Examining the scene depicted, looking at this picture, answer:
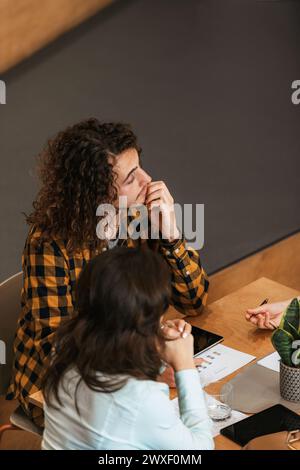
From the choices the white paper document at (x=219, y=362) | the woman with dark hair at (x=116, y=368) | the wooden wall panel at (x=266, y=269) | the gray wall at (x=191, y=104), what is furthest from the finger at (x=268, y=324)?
the wooden wall panel at (x=266, y=269)

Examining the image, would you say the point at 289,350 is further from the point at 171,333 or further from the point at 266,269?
the point at 266,269

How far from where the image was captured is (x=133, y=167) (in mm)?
2352

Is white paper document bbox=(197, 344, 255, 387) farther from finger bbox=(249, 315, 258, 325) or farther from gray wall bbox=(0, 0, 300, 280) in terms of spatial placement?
gray wall bbox=(0, 0, 300, 280)

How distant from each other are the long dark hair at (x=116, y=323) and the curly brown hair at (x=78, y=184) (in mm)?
643

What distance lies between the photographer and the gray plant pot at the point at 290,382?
6.35ft

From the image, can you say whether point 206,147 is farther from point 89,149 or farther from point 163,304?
point 163,304

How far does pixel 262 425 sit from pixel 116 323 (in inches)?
20.0

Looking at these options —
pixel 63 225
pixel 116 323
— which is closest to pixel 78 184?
pixel 63 225

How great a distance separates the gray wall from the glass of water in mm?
1486

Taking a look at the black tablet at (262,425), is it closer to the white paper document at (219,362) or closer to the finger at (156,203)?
the white paper document at (219,362)

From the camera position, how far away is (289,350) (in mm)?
1947

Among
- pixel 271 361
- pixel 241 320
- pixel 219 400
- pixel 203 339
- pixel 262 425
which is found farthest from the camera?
pixel 241 320

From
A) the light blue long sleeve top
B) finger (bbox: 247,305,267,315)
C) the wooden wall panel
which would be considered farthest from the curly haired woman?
the wooden wall panel

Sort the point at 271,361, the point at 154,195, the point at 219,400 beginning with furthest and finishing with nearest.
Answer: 1. the point at 154,195
2. the point at 271,361
3. the point at 219,400
